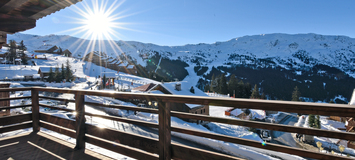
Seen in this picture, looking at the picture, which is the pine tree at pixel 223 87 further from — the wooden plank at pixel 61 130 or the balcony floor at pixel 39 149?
the balcony floor at pixel 39 149

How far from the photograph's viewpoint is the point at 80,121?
272 cm

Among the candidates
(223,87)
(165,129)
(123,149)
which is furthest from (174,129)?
(223,87)

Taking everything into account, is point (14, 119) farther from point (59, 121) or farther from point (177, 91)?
point (177, 91)

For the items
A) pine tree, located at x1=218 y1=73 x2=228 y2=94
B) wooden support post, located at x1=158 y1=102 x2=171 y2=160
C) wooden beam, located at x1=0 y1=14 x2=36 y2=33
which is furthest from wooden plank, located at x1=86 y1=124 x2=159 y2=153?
pine tree, located at x1=218 y1=73 x2=228 y2=94

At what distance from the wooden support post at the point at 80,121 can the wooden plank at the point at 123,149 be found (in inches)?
5.0

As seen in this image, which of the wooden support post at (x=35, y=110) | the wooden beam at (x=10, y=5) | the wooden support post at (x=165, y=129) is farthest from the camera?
the wooden support post at (x=35, y=110)

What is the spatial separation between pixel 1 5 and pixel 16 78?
1440 inches

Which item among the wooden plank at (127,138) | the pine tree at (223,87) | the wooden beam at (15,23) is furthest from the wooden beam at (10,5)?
the pine tree at (223,87)

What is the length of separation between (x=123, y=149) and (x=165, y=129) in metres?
0.80

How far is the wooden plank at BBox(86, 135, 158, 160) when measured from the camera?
81.3 inches

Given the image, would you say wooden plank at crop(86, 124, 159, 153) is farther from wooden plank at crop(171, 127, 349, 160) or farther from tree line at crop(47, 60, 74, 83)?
tree line at crop(47, 60, 74, 83)

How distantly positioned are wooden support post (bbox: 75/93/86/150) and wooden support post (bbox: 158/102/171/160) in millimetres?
1491

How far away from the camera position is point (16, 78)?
2962 cm

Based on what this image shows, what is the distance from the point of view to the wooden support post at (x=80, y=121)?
2689 mm
